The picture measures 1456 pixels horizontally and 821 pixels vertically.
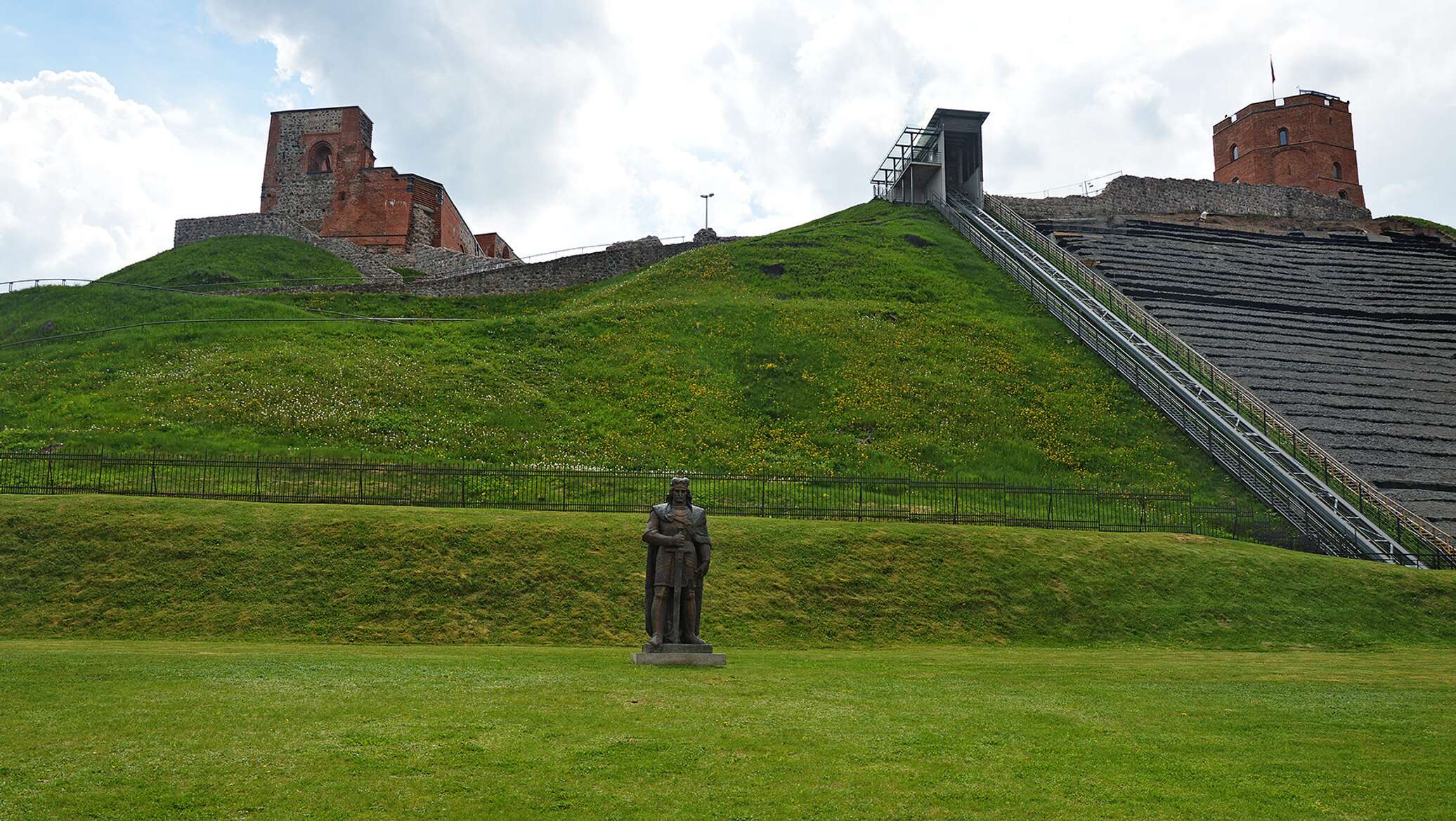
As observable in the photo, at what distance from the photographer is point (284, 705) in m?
8.98

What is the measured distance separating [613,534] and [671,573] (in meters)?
5.99

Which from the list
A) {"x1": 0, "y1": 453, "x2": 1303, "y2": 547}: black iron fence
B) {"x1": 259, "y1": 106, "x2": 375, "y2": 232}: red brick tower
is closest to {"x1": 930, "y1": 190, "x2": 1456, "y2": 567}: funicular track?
{"x1": 0, "y1": 453, "x2": 1303, "y2": 547}: black iron fence

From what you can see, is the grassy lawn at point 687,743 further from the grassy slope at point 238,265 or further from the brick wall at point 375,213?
the brick wall at point 375,213

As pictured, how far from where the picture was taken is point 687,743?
8125 mm

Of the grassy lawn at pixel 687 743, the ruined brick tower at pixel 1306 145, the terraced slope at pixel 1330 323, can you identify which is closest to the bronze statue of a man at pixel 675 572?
the grassy lawn at pixel 687 743

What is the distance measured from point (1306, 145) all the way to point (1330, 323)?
38.9m

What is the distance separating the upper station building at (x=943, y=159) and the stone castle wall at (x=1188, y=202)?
295cm

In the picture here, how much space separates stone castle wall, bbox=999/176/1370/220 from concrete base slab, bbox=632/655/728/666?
49026 millimetres

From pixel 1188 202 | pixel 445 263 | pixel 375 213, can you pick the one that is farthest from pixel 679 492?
pixel 1188 202

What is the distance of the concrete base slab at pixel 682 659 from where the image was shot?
12758 millimetres

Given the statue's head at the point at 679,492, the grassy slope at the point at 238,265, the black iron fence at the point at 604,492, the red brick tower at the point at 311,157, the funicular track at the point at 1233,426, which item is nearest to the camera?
the statue's head at the point at 679,492

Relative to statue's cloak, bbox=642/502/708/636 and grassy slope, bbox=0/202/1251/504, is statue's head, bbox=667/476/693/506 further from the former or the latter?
grassy slope, bbox=0/202/1251/504

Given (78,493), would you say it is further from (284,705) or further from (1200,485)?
(1200,485)

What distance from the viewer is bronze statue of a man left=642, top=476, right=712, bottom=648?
42.9 feet
